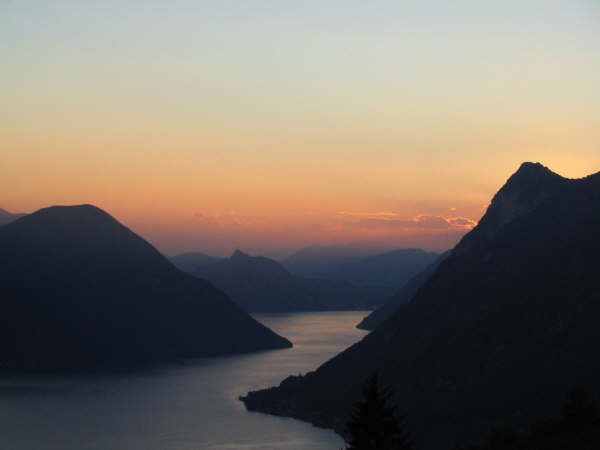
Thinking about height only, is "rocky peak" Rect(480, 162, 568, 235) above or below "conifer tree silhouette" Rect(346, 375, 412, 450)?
above

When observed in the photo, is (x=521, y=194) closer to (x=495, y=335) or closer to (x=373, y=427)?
(x=495, y=335)

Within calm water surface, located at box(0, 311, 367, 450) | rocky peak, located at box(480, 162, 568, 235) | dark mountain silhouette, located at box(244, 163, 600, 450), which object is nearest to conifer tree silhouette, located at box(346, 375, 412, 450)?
dark mountain silhouette, located at box(244, 163, 600, 450)

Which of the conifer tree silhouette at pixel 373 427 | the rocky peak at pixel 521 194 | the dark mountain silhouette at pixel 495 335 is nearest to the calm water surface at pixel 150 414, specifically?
the dark mountain silhouette at pixel 495 335

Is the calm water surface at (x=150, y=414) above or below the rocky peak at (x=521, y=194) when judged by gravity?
below

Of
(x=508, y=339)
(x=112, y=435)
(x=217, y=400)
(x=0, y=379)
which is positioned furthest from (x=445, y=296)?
(x=0, y=379)

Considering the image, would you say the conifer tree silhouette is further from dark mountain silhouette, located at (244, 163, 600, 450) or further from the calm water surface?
the calm water surface

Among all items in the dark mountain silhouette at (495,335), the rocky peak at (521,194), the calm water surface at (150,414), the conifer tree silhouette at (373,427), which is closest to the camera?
the conifer tree silhouette at (373,427)

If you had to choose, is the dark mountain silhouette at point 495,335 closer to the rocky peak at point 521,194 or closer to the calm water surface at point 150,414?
the rocky peak at point 521,194
